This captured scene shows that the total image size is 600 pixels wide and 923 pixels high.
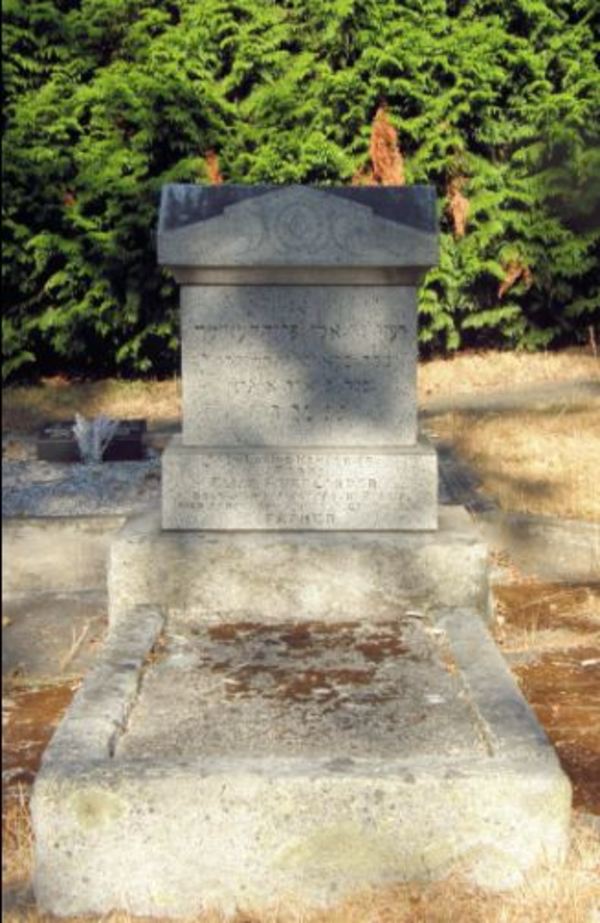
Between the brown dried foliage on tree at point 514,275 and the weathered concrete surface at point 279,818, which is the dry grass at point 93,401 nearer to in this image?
the brown dried foliage on tree at point 514,275

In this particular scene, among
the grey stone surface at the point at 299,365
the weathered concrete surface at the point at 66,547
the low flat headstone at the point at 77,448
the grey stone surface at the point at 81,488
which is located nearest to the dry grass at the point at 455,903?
the grey stone surface at the point at 299,365

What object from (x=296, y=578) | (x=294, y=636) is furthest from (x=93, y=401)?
(x=294, y=636)

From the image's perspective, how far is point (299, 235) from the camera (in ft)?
14.4

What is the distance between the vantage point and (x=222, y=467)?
456 cm

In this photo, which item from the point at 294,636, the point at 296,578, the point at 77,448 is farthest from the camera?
the point at 77,448

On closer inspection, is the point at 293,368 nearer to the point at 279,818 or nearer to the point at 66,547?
the point at 66,547

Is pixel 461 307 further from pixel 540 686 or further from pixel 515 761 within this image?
pixel 515 761

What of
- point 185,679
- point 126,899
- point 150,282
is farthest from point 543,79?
point 126,899

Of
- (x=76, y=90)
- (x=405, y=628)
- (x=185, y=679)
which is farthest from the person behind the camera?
(x=76, y=90)

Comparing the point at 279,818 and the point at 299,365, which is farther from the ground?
the point at 299,365

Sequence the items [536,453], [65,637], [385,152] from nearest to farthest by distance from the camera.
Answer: [65,637], [536,453], [385,152]

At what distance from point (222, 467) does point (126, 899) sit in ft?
6.86

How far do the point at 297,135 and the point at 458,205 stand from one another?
182cm

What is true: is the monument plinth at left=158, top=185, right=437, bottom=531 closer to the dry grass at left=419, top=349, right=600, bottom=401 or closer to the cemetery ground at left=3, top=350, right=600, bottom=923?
the cemetery ground at left=3, top=350, right=600, bottom=923
